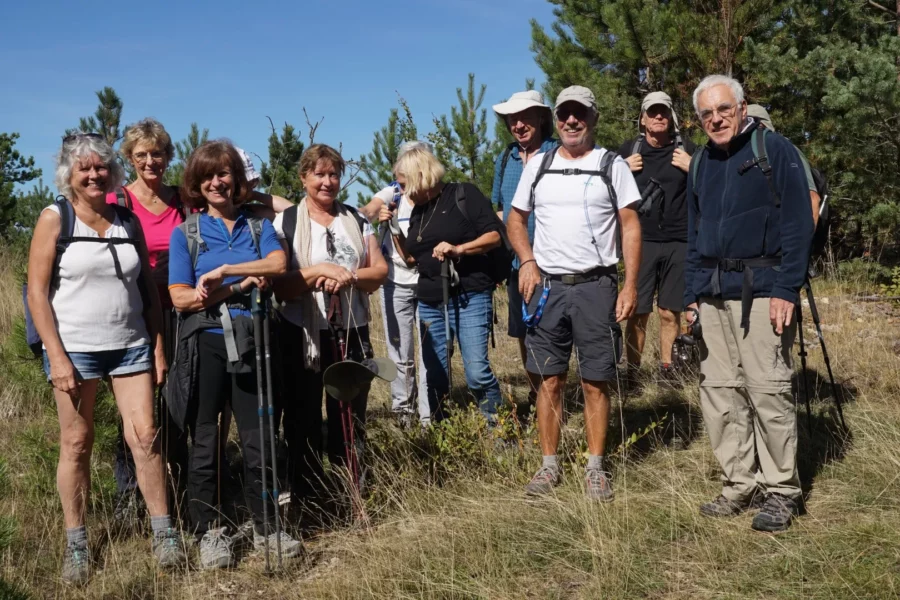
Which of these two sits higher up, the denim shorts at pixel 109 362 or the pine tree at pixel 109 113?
the pine tree at pixel 109 113

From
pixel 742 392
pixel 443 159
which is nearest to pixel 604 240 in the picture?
pixel 742 392

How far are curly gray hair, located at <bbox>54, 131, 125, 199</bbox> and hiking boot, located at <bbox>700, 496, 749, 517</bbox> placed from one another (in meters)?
3.11

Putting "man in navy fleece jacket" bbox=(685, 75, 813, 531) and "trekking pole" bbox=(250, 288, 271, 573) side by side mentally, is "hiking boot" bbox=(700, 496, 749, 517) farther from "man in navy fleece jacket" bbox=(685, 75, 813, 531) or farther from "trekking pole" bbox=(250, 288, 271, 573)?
"trekking pole" bbox=(250, 288, 271, 573)

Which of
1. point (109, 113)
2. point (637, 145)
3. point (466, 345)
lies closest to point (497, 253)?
point (466, 345)

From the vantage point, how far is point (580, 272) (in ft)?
13.6

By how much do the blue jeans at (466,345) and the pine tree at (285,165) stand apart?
4.64 m

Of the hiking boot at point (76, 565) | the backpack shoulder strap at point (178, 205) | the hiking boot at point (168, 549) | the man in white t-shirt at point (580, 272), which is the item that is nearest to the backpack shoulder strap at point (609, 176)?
the man in white t-shirt at point (580, 272)

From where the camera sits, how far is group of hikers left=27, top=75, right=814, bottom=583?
363 cm

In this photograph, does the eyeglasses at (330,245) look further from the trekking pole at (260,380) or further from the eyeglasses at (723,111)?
the eyeglasses at (723,111)

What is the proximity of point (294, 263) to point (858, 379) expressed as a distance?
13.5 feet

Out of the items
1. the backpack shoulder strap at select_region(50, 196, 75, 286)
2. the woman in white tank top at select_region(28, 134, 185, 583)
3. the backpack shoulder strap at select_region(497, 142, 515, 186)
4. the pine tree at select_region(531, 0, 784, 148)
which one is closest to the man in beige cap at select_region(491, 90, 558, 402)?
the backpack shoulder strap at select_region(497, 142, 515, 186)

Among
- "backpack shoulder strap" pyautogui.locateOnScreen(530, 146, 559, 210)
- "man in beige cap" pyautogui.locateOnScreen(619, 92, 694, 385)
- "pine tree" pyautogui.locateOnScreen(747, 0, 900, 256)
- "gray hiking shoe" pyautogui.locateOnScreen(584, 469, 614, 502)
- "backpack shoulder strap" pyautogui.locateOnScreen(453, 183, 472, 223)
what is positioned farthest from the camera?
"pine tree" pyautogui.locateOnScreen(747, 0, 900, 256)

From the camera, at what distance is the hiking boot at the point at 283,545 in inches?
150

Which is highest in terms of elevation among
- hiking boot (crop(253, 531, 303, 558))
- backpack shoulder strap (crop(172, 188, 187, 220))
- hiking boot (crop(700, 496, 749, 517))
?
backpack shoulder strap (crop(172, 188, 187, 220))
